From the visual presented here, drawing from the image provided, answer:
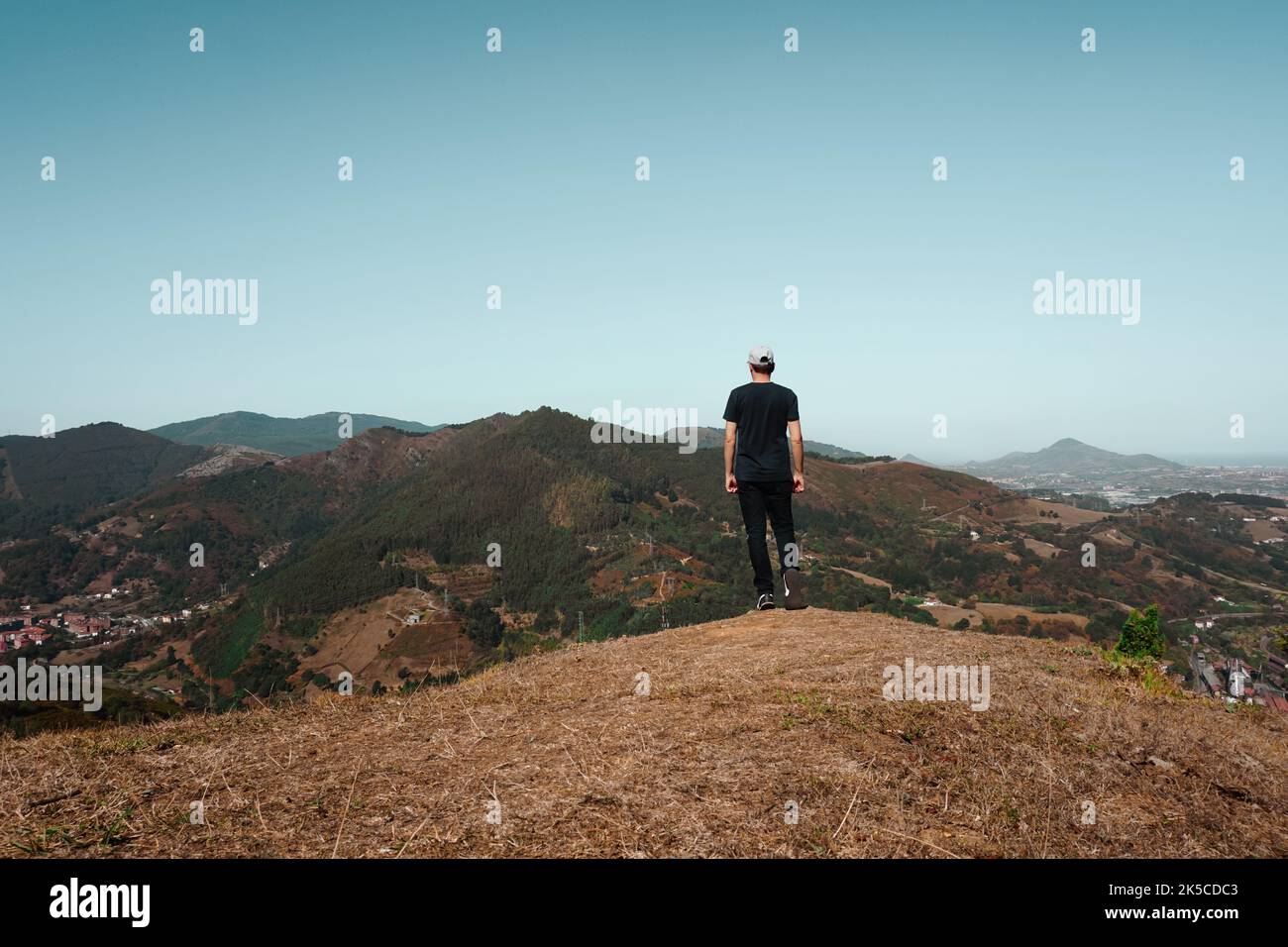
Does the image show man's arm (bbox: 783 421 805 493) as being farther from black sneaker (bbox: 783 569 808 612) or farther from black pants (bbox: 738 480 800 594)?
black sneaker (bbox: 783 569 808 612)

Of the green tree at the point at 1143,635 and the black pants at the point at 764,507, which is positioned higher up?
the black pants at the point at 764,507

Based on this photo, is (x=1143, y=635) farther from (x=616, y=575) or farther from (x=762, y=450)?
(x=616, y=575)

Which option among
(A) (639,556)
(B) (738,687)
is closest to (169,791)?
(B) (738,687)

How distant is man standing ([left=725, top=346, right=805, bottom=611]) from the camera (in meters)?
9.05

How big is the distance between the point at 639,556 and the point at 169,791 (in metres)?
140

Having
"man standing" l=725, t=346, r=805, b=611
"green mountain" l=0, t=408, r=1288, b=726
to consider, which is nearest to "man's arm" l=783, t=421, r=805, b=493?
"man standing" l=725, t=346, r=805, b=611

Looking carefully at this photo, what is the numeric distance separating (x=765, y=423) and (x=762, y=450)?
37cm

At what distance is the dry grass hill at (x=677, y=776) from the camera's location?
3613mm

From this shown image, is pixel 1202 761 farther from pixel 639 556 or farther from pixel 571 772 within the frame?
pixel 639 556

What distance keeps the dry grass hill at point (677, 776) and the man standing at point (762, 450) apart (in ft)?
8.11

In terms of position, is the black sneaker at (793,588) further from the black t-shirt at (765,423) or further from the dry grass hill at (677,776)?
Result: the dry grass hill at (677,776)

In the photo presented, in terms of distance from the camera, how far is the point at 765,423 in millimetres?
9023

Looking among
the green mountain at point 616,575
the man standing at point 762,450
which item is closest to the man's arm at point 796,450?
the man standing at point 762,450
